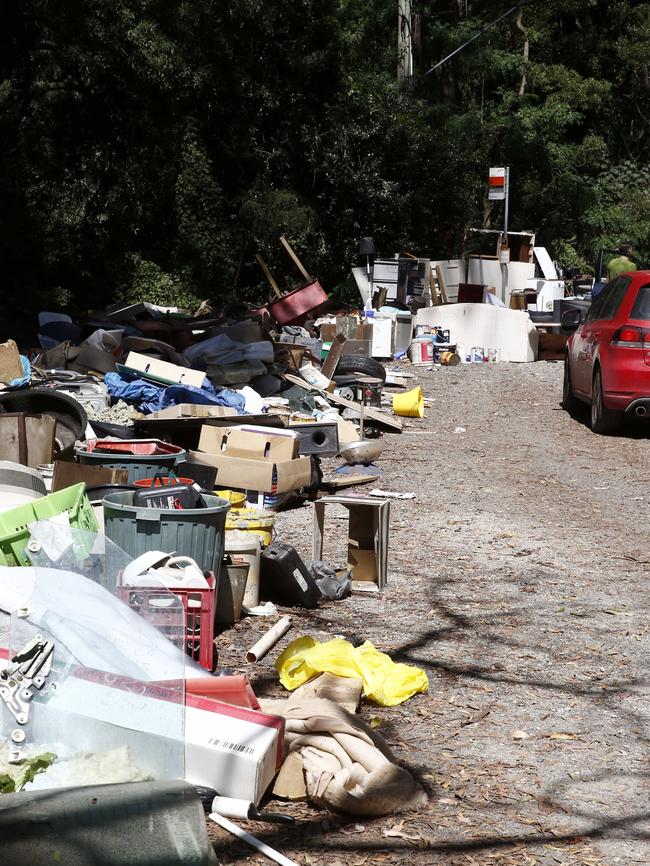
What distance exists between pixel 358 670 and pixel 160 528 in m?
1.18

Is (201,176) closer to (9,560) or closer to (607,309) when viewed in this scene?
(607,309)

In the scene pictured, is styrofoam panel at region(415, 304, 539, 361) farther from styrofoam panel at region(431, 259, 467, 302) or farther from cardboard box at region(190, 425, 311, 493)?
cardboard box at region(190, 425, 311, 493)

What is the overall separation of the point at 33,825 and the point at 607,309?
10.9 meters

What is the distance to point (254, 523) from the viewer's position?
6.63 metres

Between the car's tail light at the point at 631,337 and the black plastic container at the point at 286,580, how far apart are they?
22.4ft

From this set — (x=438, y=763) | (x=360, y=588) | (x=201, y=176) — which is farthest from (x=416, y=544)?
(x=201, y=176)

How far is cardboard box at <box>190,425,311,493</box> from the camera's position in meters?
8.66

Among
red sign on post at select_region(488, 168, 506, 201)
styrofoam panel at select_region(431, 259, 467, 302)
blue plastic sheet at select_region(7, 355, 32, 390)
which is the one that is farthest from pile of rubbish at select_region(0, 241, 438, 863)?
red sign on post at select_region(488, 168, 506, 201)

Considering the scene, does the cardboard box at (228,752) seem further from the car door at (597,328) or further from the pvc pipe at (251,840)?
the car door at (597,328)

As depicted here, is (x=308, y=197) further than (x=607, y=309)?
Yes

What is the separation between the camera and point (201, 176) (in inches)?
1046

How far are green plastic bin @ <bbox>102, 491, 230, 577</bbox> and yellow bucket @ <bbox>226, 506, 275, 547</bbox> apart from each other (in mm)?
1131

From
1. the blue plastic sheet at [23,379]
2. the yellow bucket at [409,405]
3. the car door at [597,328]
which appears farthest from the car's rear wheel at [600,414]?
the blue plastic sheet at [23,379]

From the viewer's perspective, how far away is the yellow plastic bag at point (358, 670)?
191 inches
